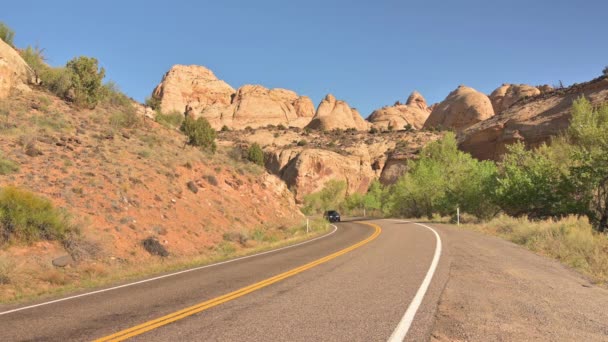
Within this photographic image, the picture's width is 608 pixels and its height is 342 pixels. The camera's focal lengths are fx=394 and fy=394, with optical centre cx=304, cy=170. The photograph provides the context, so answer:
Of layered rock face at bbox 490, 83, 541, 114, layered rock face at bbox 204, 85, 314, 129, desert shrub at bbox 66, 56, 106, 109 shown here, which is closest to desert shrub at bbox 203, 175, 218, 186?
desert shrub at bbox 66, 56, 106, 109

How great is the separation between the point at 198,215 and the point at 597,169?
69.4 feet

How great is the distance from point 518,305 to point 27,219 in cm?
1377

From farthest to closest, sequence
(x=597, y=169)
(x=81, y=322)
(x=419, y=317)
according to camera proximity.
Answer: (x=597, y=169), (x=81, y=322), (x=419, y=317)

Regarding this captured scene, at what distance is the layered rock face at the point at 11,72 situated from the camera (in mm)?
23234

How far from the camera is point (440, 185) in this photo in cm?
4212

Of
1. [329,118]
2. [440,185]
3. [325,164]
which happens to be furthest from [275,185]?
[329,118]

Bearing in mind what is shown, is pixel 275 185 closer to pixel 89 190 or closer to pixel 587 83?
pixel 89 190

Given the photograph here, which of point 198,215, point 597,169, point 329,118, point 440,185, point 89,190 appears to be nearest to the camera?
point 89,190

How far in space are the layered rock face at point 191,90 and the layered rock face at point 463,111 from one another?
2154 inches

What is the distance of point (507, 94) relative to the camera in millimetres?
95312

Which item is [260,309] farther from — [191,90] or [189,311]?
[191,90]

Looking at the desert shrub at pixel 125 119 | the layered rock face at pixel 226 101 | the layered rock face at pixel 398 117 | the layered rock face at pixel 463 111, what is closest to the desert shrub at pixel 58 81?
the desert shrub at pixel 125 119

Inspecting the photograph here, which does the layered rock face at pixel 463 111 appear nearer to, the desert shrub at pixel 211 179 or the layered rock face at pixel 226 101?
the layered rock face at pixel 226 101

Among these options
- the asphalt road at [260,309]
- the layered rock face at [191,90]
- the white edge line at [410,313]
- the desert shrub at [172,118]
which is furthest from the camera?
the layered rock face at [191,90]
